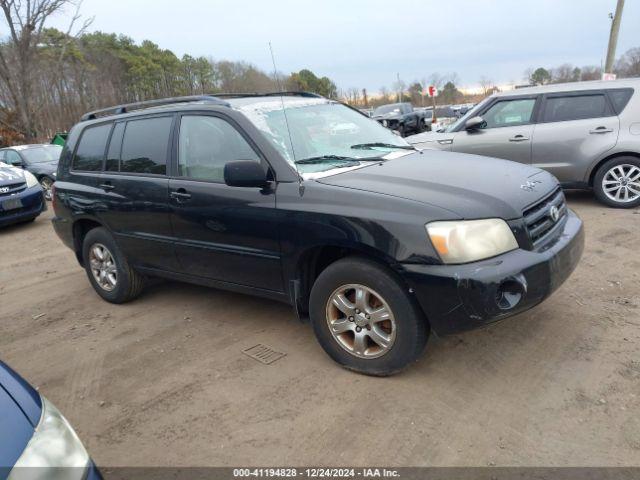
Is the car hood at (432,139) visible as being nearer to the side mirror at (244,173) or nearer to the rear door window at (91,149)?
the rear door window at (91,149)

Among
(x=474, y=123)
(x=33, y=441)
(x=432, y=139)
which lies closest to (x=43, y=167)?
(x=432, y=139)

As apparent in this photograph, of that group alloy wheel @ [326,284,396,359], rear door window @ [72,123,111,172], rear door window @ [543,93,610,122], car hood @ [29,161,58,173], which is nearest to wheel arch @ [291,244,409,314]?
alloy wheel @ [326,284,396,359]

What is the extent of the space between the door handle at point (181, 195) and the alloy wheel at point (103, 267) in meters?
1.30

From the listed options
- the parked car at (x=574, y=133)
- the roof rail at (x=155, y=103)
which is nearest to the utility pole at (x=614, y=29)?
the parked car at (x=574, y=133)

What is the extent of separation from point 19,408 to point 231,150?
228cm

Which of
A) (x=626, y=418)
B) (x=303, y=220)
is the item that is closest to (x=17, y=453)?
(x=303, y=220)

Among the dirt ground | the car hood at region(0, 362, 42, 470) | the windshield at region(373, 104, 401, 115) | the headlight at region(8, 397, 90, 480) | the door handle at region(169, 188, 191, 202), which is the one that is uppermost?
the door handle at region(169, 188, 191, 202)

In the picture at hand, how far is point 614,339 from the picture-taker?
10.8 ft

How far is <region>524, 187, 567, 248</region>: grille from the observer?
293cm

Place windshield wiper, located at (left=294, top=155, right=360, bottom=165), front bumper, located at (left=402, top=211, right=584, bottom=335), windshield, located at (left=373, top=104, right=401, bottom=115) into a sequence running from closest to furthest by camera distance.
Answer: front bumper, located at (left=402, top=211, right=584, bottom=335)
windshield wiper, located at (left=294, top=155, right=360, bottom=165)
windshield, located at (left=373, top=104, right=401, bottom=115)

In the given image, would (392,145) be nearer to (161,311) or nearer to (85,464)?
(161,311)

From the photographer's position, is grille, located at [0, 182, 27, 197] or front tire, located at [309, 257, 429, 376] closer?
front tire, located at [309, 257, 429, 376]

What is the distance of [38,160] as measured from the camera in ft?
44.6

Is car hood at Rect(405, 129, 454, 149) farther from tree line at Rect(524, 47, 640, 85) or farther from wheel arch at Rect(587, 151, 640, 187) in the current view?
tree line at Rect(524, 47, 640, 85)
